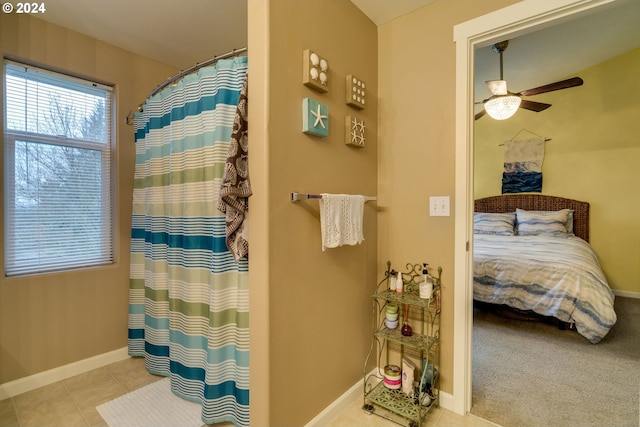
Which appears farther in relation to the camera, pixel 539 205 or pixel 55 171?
pixel 539 205

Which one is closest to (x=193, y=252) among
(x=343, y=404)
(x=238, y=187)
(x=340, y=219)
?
(x=238, y=187)

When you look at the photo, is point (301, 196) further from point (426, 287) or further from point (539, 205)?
point (539, 205)

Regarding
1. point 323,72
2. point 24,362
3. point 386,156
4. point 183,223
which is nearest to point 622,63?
point 386,156

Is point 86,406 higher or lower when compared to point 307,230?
lower

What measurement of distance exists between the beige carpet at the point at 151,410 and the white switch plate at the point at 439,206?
1.74 m

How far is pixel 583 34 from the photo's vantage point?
118 inches

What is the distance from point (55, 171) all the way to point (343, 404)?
2.40 m

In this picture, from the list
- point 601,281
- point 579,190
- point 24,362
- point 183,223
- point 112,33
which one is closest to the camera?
point 183,223

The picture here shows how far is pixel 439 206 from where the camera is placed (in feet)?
5.79

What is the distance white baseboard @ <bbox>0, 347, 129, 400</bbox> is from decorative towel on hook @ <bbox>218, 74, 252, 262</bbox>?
1.62 metres

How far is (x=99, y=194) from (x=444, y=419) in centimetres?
272

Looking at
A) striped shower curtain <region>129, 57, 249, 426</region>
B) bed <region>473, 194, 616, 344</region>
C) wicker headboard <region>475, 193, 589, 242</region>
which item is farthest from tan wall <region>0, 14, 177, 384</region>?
wicker headboard <region>475, 193, 589, 242</region>

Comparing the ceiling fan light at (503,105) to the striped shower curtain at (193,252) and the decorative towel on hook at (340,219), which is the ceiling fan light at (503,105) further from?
the striped shower curtain at (193,252)

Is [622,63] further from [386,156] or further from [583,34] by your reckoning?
[386,156]
